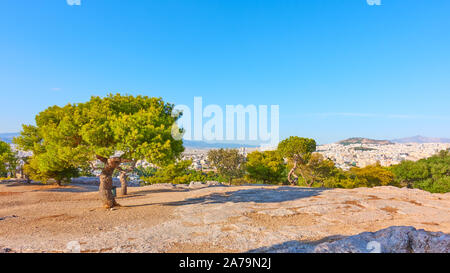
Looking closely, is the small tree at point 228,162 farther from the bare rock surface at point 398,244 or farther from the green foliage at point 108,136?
the bare rock surface at point 398,244

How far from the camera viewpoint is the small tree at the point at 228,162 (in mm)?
43375

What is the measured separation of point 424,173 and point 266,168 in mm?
27525

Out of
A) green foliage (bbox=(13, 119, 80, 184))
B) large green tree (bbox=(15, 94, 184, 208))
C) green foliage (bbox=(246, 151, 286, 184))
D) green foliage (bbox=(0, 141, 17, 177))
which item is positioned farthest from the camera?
green foliage (bbox=(246, 151, 286, 184))

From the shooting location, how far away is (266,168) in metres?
40.7

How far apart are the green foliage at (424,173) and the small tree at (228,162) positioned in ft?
95.8

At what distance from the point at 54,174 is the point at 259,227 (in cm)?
2511

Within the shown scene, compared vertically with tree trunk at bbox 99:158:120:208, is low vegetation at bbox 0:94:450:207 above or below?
above

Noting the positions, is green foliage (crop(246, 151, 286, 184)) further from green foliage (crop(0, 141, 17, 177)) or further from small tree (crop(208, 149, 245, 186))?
green foliage (crop(0, 141, 17, 177))

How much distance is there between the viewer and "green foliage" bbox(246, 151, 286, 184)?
40.8 metres

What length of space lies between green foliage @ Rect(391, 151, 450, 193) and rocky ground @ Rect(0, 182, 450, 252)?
25085mm

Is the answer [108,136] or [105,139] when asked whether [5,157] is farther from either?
[108,136]

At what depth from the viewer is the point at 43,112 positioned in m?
19.4

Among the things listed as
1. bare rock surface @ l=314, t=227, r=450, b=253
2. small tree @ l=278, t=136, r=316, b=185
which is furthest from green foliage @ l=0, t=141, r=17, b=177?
bare rock surface @ l=314, t=227, r=450, b=253
